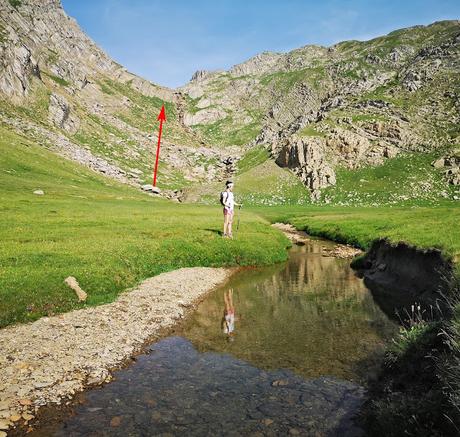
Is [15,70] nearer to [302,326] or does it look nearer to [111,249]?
[111,249]

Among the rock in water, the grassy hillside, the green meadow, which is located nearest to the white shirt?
the green meadow

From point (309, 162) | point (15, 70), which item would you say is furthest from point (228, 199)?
point (15, 70)

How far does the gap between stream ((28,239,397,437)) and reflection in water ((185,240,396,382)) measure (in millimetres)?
53

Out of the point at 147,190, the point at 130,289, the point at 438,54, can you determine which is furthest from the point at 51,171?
the point at 438,54

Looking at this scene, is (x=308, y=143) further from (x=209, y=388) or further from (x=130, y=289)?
(x=209, y=388)

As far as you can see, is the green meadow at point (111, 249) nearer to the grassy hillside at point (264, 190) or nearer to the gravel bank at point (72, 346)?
the gravel bank at point (72, 346)

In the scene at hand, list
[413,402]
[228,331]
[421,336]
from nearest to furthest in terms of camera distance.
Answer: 1. [413,402]
2. [421,336]
3. [228,331]

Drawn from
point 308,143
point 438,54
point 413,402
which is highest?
point 438,54

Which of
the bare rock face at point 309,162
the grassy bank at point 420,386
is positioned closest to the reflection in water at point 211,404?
the grassy bank at point 420,386

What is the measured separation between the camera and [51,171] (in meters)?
130

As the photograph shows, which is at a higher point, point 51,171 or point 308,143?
point 308,143

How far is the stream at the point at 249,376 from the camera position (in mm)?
10547

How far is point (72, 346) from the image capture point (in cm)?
1522

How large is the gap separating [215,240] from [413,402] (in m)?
30.5
